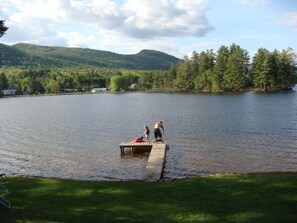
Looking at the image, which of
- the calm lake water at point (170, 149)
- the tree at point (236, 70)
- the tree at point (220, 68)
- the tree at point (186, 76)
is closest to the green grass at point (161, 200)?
the calm lake water at point (170, 149)

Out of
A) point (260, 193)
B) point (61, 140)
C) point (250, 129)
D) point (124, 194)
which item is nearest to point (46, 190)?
point (124, 194)

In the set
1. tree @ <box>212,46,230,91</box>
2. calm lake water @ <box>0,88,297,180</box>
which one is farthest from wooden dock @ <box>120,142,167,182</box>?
tree @ <box>212,46,230,91</box>

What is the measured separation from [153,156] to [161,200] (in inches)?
629

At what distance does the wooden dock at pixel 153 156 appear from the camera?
78.4 ft

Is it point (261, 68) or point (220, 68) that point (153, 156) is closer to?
point (261, 68)

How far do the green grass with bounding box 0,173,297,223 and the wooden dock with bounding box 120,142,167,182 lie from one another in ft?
20.0

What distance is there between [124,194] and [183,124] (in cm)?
3938

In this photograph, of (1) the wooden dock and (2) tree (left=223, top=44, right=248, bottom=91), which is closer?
(1) the wooden dock

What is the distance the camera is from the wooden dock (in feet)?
78.4

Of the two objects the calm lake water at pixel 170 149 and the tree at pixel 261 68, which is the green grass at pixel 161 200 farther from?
the tree at pixel 261 68

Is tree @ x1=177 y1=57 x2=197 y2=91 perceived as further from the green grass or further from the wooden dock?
the green grass

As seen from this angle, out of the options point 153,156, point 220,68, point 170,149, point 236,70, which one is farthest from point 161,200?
point 220,68

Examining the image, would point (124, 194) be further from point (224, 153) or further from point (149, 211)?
point (224, 153)

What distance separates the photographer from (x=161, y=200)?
1441 cm
